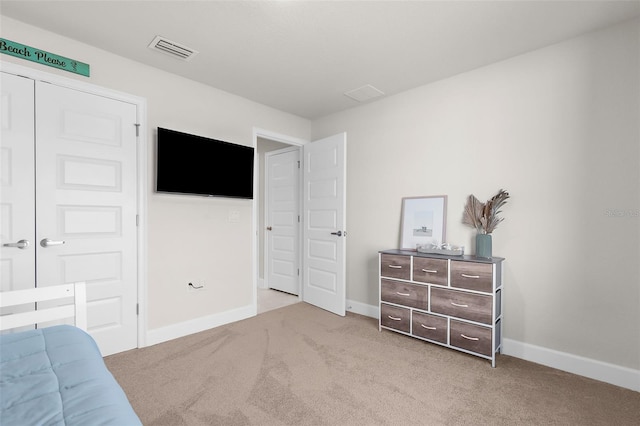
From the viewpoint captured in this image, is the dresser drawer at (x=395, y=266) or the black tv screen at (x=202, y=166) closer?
the black tv screen at (x=202, y=166)

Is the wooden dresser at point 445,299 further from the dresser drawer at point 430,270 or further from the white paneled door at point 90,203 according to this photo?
the white paneled door at point 90,203

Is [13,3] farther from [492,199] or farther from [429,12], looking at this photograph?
[492,199]

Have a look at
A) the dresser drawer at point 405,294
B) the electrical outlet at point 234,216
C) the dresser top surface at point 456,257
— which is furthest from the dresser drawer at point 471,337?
the electrical outlet at point 234,216

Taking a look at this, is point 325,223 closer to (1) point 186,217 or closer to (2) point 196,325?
(1) point 186,217

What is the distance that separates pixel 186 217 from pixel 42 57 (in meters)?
1.62

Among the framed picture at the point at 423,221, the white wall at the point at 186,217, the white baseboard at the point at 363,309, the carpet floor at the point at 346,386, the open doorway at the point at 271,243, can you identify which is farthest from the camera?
the open doorway at the point at 271,243

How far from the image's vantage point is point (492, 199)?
2.72m

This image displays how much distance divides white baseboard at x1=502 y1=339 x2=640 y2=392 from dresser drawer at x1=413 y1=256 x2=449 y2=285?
2.54 feet

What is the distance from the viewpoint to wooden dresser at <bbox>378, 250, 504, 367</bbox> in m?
2.49

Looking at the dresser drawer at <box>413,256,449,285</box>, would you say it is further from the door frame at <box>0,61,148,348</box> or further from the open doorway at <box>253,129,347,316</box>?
the door frame at <box>0,61,148,348</box>

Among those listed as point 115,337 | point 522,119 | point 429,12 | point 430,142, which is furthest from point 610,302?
point 115,337

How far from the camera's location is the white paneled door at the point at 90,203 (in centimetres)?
232

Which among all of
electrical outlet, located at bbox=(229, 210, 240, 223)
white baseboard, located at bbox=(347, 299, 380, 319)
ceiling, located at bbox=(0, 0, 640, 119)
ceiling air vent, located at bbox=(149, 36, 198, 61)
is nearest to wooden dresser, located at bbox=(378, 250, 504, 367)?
white baseboard, located at bbox=(347, 299, 380, 319)

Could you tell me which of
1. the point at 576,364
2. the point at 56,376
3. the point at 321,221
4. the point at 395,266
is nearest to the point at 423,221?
the point at 395,266
